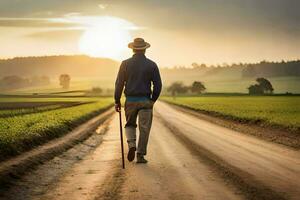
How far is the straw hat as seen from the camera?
11.4m

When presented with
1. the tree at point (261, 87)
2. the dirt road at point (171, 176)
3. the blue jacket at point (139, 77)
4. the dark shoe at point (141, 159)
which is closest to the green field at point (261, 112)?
the dirt road at point (171, 176)

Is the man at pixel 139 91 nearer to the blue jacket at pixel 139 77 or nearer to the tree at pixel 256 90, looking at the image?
the blue jacket at pixel 139 77

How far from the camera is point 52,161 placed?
12297 mm

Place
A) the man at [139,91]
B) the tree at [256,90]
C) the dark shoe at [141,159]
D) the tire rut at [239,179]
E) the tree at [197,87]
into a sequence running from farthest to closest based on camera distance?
the tree at [197,87] → the tree at [256,90] → the man at [139,91] → the dark shoe at [141,159] → the tire rut at [239,179]

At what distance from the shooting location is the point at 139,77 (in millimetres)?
11445

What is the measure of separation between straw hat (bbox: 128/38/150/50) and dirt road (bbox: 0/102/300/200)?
275 centimetres

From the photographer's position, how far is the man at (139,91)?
11.4 meters

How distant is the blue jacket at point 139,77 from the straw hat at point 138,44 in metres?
0.21

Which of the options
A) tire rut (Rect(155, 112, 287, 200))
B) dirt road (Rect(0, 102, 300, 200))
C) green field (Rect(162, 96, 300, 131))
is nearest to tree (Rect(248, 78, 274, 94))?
green field (Rect(162, 96, 300, 131))

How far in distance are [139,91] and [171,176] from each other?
9.49 ft

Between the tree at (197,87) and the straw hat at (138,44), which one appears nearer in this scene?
the straw hat at (138,44)

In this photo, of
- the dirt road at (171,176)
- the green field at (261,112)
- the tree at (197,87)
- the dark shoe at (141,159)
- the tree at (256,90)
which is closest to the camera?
the dirt road at (171,176)

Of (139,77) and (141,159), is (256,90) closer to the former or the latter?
(139,77)

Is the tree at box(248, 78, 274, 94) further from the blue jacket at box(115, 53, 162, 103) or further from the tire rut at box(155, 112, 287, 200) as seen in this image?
the blue jacket at box(115, 53, 162, 103)
